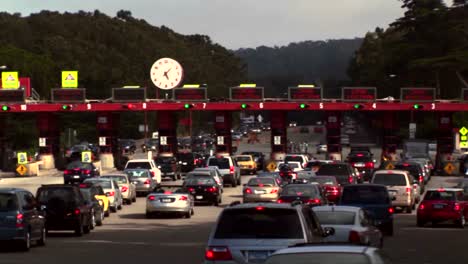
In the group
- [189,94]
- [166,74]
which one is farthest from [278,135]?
[166,74]

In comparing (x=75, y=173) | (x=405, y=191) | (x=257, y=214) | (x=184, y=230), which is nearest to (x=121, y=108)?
(x=75, y=173)

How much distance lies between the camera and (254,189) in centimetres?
5038

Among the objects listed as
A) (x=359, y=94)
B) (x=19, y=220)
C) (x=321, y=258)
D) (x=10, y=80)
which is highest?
(x=10, y=80)

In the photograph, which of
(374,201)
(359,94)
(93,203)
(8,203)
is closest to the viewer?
(8,203)

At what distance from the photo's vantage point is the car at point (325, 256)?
436 inches

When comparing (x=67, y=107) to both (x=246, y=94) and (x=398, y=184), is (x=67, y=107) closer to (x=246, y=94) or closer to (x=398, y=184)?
(x=246, y=94)

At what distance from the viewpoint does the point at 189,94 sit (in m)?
86.7

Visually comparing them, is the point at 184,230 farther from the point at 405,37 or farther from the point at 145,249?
the point at 405,37

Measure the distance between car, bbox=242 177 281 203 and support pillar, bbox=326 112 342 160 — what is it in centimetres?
3475

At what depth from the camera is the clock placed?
97.4 meters

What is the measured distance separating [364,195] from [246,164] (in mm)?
47800

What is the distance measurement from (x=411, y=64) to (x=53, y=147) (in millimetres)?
47615

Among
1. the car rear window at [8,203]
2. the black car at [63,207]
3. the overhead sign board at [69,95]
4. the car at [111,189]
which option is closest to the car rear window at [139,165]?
the car at [111,189]

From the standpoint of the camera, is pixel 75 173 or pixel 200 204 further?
pixel 75 173
